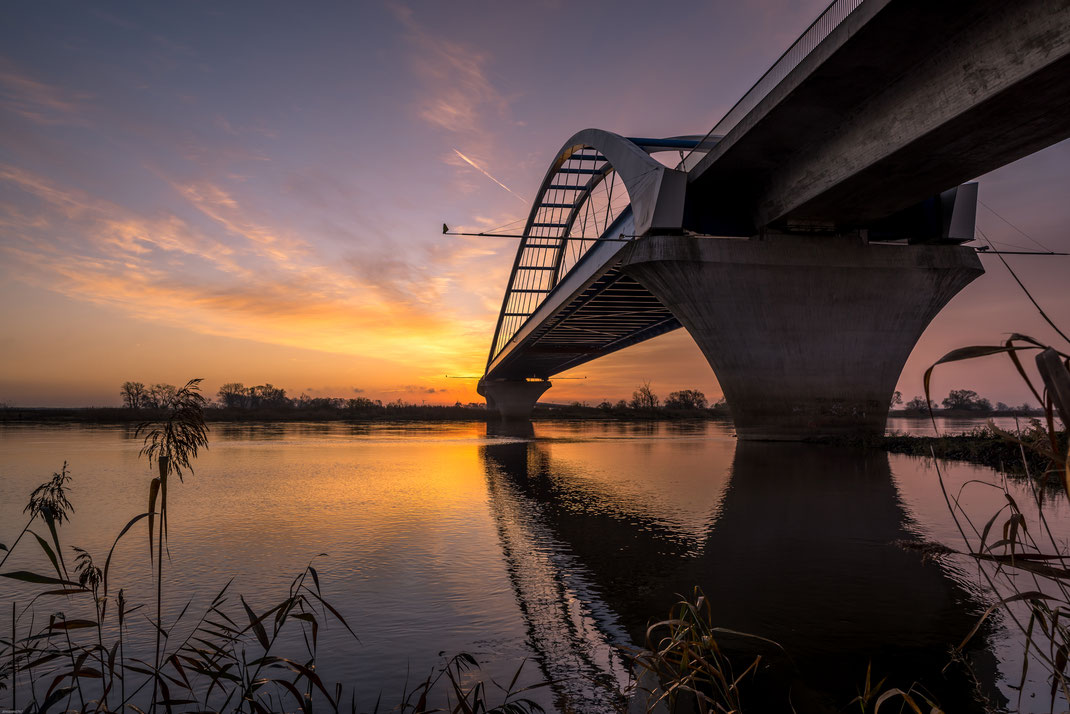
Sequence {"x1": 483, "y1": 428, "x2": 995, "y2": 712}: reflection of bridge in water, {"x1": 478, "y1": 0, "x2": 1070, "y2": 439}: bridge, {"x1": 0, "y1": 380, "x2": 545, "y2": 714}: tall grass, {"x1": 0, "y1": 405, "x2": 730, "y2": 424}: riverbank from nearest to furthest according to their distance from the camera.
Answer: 1. {"x1": 0, "y1": 380, "x2": 545, "y2": 714}: tall grass
2. {"x1": 483, "y1": 428, "x2": 995, "y2": 712}: reflection of bridge in water
3. {"x1": 478, "y1": 0, "x2": 1070, "y2": 439}: bridge
4. {"x1": 0, "y1": 405, "x2": 730, "y2": 424}: riverbank

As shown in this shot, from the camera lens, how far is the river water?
422 cm

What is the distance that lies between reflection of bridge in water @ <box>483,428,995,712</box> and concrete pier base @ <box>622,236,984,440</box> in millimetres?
13145

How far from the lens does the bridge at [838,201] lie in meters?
15.1

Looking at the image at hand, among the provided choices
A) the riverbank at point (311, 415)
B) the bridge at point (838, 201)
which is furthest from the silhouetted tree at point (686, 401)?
the bridge at point (838, 201)

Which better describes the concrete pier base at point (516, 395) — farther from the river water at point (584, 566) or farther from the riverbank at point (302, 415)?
the river water at point (584, 566)

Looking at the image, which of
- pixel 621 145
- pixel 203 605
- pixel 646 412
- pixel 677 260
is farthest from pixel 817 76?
pixel 646 412

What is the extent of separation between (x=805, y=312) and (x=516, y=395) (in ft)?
202

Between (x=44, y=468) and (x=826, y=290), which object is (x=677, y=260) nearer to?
(x=826, y=290)

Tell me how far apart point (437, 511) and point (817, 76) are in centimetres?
1523

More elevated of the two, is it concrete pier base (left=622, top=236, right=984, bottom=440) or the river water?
concrete pier base (left=622, top=236, right=984, bottom=440)

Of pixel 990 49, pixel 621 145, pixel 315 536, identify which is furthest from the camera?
pixel 621 145

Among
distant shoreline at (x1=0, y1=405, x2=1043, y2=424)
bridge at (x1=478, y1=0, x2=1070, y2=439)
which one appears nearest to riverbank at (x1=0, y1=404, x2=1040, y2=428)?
distant shoreline at (x1=0, y1=405, x2=1043, y2=424)

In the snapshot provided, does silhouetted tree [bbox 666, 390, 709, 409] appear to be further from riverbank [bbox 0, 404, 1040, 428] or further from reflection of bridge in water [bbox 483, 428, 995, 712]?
reflection of bridge in water [bbox 483, 428, 995, 712]

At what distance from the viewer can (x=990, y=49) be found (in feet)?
47.6
